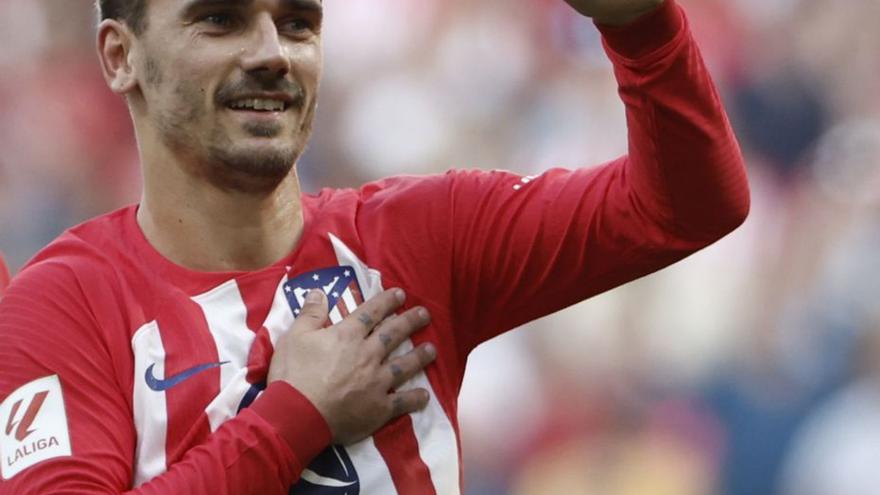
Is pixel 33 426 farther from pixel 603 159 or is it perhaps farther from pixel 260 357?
pixel 603 159

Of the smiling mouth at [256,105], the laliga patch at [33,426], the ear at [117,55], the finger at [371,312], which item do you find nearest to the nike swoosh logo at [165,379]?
the laliga patch at [33,426]

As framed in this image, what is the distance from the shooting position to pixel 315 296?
1.98 meters

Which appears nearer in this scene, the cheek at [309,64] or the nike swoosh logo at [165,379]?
the nike swoosh logo at [165,379]

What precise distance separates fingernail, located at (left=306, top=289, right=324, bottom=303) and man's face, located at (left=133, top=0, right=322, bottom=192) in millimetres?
170

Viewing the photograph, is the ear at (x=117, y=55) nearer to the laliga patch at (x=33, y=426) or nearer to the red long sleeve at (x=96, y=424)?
the red long sleeve at (x=96, y=424)

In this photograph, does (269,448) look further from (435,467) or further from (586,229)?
(586,229)

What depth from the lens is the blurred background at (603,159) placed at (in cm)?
376

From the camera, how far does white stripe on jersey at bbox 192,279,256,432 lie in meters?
1.87

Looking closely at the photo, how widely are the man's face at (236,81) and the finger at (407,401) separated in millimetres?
358

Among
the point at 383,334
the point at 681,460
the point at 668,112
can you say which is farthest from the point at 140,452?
the point at 681,460

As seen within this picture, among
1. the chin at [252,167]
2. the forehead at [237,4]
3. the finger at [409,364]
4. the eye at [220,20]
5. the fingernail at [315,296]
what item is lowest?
the finger at [409,364]

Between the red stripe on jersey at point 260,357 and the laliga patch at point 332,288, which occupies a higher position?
the laliga patch at point 332,288

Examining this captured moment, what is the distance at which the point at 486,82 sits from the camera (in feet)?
13.9

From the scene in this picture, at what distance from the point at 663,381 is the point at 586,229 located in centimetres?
199
